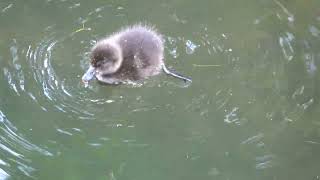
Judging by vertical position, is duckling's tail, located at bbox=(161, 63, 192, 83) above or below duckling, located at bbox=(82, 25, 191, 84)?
below

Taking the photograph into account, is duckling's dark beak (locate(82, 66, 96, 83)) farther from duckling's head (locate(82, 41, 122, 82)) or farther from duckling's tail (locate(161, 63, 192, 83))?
duckling's tail (locate(161, 63, 192, 83))

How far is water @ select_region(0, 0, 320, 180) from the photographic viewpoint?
3.35m

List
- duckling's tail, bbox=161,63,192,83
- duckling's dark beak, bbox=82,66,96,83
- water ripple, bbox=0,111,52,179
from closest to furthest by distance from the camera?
1. water ripple, bbox=0,111,52,179
2. duckling's dark beak, bbox=82,66,96,83
3. duckling's tail, bbox=161,63,192,83

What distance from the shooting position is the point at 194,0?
14.3 ft

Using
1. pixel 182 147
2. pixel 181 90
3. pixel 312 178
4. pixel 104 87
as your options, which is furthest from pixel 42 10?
pixel 312 178

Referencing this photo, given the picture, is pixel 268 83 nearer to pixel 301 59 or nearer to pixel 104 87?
pixel 301 59

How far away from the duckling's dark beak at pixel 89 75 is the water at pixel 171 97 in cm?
6

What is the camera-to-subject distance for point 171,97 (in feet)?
12.0

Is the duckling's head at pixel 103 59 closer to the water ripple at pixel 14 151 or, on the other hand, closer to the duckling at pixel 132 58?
the duckling at pixel 132 58

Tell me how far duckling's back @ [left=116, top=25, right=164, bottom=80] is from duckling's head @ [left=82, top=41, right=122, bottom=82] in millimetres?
70

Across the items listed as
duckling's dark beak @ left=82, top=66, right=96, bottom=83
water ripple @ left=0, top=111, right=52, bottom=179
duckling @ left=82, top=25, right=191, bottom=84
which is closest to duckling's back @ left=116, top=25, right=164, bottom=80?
duckling @ left=82, top=25, right=191, bottom=84

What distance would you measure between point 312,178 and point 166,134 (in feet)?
2.46

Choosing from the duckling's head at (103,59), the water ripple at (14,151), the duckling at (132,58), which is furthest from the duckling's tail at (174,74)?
the water ripple at (14,151)

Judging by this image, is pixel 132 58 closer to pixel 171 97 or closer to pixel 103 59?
pixel 103 59
